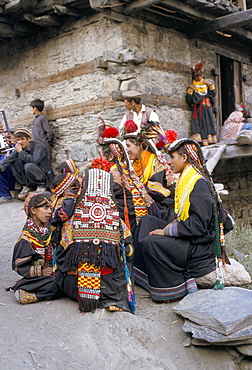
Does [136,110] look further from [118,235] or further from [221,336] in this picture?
[221,336]

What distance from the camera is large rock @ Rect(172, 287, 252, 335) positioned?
2.88m

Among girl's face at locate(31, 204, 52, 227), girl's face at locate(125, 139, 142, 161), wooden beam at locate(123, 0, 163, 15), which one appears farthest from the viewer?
wooden beam at locate(123, 0, 163, 15)

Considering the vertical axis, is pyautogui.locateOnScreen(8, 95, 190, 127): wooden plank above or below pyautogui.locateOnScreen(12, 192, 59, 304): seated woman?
above

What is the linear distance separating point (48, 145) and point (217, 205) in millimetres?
5453

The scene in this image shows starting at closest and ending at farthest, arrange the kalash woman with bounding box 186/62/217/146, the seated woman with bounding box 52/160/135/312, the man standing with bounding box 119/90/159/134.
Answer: the seated woman with bounding box 52/160/135/312
the man standing with bounding box 119/90/159/134
the kalash woman with bounding box 186/62/217/146

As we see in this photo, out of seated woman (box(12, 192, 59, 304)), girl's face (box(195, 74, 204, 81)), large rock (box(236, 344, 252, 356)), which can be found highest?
girl's face (box(195, 74, 204, 81))

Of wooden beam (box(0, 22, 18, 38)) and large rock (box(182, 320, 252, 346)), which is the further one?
wooden beam (box(0, 22, 18, 38))

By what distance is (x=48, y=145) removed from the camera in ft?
27.9

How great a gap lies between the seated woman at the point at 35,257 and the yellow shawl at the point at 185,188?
1.19 meters

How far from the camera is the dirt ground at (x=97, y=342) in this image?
9.00ft

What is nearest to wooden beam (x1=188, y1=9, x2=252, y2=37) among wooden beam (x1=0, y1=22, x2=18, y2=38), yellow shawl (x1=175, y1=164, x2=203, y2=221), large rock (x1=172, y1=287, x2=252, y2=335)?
wooden beam (x1=0, y1=22, x2=18, y2=38)

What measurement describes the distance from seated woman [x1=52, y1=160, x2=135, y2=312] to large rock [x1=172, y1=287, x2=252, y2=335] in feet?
1.66

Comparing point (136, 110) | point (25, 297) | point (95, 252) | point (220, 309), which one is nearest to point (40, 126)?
point (136, 110)

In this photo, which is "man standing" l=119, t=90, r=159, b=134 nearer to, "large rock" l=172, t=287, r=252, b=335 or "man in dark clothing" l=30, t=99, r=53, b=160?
"man in dark clothing" l=30, t=99, r=53, b=160
